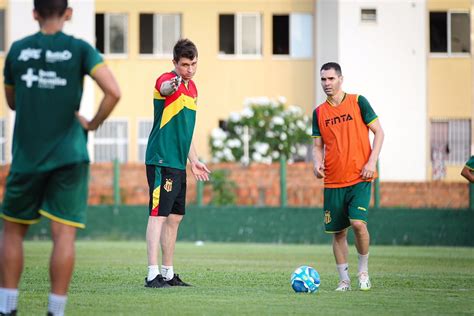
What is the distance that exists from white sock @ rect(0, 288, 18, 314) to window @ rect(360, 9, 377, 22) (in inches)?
1291

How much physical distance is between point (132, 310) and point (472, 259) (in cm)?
1160

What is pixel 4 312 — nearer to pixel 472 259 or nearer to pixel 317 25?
pixel 472 259

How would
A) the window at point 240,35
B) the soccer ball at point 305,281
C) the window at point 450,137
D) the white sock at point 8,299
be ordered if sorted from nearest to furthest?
the white sock at point 8,299 → the soccer ball at point 305,281 → the window at point 450,137 → the window at point 240,35

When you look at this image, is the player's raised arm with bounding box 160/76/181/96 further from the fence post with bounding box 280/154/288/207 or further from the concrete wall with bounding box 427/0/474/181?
the concrete wall with bounding box 427/0/474/181

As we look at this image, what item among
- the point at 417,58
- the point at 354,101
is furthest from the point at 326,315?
the point at 417,58

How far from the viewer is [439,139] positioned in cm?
4162

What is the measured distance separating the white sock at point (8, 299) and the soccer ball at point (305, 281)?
3773mm

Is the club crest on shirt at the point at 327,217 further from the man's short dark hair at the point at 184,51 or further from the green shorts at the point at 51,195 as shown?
the green shorts at the point at 51,195

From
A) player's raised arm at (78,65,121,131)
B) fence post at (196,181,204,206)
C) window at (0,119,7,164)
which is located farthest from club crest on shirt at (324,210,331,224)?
window at (0,119,7,164)

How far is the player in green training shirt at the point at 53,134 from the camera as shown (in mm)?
8242

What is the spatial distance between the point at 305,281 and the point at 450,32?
3098cm

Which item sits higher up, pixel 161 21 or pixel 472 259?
pixel 161 21

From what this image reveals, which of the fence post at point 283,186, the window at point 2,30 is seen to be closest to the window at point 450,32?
the window at point 2,30

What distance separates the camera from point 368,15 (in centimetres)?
4044
